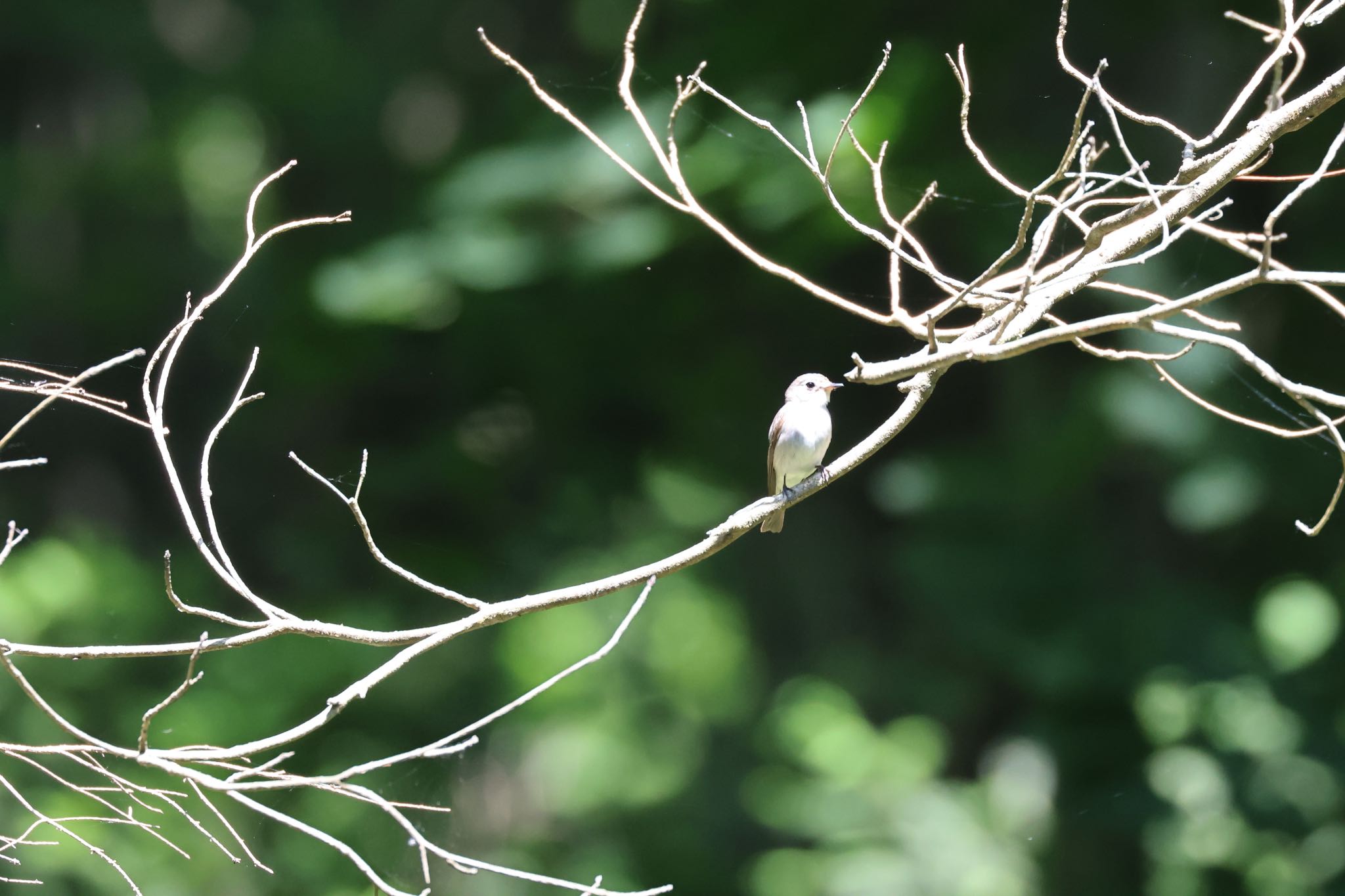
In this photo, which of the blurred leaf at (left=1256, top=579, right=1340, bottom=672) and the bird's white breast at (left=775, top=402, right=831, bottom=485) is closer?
the bird's white breast at (left=775, top=402, right=831, bottom=485)

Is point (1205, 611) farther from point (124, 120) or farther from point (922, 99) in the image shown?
point (124, 120)

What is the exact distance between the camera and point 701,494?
5469 mm

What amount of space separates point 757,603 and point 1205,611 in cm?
185

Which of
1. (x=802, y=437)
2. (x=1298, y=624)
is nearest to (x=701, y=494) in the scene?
(x=1298, y=624)

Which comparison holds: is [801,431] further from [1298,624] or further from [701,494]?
[1298,624]

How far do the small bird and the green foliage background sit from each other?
4.29ft

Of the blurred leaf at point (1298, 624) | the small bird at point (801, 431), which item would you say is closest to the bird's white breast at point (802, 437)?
the small bird at point (801, 431)

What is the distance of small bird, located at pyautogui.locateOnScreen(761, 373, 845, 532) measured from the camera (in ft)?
9.76

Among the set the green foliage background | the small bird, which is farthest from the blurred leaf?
the small bird

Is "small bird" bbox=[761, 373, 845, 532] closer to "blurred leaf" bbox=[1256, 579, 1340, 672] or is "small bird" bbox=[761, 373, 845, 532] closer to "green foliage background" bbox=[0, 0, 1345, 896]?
"green foliage background" bbox=[0, 0, 1345, 896]

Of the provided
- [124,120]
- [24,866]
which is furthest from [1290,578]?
[124,120]

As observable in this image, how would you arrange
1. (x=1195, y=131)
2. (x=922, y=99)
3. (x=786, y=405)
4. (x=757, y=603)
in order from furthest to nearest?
(x=757, y=603) → (x=1195, y=131) → (x=922, y=99) → (x=786, y=405)

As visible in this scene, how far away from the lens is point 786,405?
321 centimetres

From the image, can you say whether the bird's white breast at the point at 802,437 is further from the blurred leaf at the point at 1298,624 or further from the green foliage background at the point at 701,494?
the blurred leaf at the point at 1298,624
